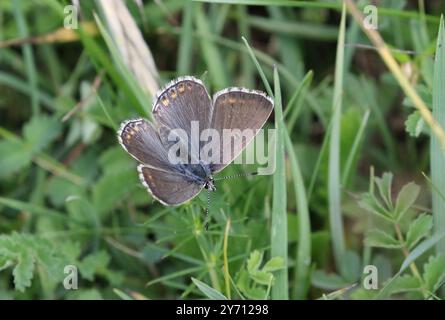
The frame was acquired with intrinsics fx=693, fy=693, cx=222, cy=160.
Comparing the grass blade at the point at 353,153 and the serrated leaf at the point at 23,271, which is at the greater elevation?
the grass blade at the point at 353,153

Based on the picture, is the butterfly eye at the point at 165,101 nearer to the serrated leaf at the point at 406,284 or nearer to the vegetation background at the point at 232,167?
the vegetation background at the point at 232,167

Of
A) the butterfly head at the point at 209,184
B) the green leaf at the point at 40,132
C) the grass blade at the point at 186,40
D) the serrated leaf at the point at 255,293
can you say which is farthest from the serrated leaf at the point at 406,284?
the green leaf at the point at 40,132

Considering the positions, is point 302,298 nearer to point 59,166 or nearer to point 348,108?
point 348,108

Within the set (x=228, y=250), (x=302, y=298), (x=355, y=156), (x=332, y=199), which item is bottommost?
(x=302, y=298)

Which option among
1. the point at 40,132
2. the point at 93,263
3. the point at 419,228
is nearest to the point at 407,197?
the point at 419,228

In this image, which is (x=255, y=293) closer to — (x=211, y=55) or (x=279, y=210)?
(x=279, y=210)

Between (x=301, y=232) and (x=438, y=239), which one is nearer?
(x=438, y=239)

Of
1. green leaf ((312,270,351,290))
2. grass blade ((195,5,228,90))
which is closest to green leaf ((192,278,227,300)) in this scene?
green leaf ((312,270,351,290))

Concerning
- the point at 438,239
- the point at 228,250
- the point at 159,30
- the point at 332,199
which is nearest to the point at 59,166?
the point at 159,30
